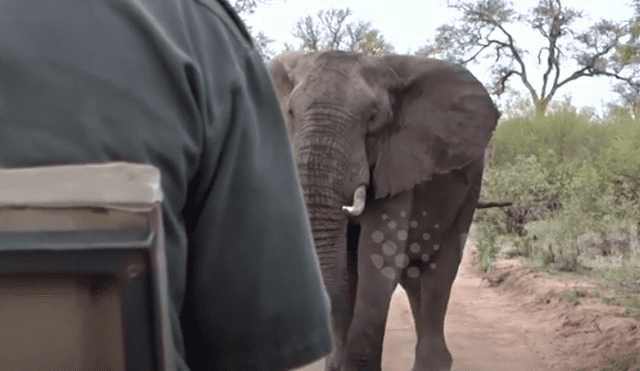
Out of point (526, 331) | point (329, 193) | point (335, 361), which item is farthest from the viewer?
point (526, 331)

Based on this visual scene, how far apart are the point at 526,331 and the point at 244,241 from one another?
6.03m

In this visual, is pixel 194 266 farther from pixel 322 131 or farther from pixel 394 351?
pixel 394 351

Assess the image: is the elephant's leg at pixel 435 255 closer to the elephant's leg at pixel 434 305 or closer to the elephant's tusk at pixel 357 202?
the elephant's leg at pixel 434 305

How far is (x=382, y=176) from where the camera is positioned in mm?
4332

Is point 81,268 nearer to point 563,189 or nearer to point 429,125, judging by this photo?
point 429,125

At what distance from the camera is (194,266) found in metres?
0.76

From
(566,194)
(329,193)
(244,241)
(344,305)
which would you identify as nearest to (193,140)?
(244,241)

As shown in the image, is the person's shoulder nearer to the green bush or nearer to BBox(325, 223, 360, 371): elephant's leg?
BBox(325, 223, 360, 371): elephant's leg

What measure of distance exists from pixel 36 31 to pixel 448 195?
433 cm

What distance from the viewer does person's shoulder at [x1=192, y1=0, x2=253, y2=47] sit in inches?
31.6

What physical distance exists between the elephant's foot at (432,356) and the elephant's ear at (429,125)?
3.54ft

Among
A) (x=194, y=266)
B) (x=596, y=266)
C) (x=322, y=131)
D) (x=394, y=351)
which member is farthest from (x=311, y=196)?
(x=596, y=266)

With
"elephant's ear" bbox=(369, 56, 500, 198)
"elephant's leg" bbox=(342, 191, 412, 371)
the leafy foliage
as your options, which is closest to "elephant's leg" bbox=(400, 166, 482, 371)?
"elephant's ear" bbox=(369, 56, 500, 198)

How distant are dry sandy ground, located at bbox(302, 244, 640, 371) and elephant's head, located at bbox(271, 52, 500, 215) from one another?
1478 millimetres
